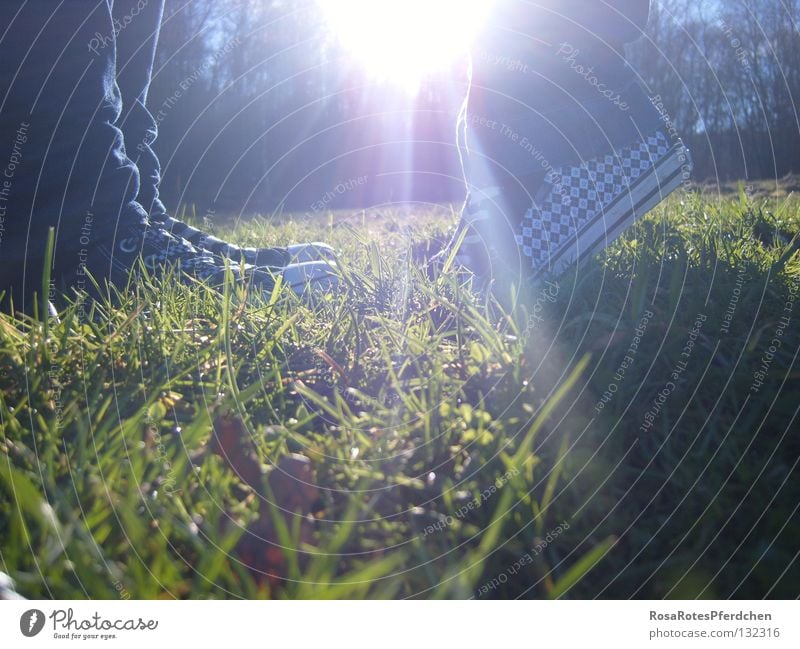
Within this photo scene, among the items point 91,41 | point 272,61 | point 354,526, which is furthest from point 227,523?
point 272,61

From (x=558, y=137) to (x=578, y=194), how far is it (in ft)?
0.56

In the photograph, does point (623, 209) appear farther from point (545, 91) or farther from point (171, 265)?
point (171, 265)

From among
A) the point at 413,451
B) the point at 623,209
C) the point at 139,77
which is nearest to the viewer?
the point at 413,451

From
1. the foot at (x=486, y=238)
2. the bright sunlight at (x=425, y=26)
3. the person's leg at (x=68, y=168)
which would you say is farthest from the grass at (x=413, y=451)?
the bright sunlight at (x=425, y=26)

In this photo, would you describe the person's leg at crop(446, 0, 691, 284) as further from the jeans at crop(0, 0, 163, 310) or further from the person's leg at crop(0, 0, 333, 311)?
the jeans at crop(0, 0, 163, 310)

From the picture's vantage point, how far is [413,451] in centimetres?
88

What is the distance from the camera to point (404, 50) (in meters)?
2.78

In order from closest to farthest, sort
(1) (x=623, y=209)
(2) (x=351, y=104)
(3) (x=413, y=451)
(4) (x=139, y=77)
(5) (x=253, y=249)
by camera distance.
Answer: (3) (x=413, y=451), (1) (x=623, y=209), (5) (x=253, y=249), (4) (x=139, y=77), (2) (x=351, y=104)

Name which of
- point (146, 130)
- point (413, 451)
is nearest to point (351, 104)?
point (146, 130)

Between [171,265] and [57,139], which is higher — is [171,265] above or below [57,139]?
below

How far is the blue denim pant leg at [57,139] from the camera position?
1.69 metres

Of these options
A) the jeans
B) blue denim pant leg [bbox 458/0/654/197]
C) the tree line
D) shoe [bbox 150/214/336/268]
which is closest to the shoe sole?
blue denim pant leg [bbox 458/0/654/197]

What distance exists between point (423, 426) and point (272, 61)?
6.30 metres
